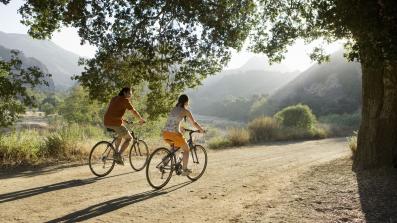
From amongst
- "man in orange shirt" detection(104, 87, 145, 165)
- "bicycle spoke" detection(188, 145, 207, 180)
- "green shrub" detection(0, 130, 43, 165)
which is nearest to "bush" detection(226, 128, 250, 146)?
"green shrub" detection(0, 130, 43, 165)

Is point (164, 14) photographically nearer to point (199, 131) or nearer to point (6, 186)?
point (199, 131)

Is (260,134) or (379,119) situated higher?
(379,119)

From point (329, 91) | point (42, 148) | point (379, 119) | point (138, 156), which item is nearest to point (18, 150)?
point (42, 148)

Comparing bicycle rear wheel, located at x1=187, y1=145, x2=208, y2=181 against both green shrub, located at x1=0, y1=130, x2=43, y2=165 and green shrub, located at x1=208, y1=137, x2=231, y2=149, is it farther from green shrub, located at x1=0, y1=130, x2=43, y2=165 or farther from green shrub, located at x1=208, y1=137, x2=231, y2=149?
green shrub, located at x1=208, y1=137, x2=231, y2=149

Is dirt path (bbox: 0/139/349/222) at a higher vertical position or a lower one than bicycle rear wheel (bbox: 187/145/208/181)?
lower

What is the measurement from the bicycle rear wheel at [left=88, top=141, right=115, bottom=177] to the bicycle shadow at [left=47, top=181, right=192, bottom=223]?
216cm

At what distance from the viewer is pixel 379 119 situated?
436 inches

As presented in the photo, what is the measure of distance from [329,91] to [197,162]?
290 ft

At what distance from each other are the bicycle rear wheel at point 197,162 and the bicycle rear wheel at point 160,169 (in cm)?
85

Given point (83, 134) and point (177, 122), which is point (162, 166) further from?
point (83, 134)

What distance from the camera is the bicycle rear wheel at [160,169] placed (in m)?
9.76

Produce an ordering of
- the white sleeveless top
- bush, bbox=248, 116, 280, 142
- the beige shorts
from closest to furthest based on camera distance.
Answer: the white sleeveless top
the beige shorts
bush, bbox=248, 116, 280, 142

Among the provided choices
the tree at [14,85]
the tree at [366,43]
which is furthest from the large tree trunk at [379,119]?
the tree at [14,85]

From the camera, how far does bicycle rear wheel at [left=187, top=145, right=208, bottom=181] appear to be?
10.9 m
